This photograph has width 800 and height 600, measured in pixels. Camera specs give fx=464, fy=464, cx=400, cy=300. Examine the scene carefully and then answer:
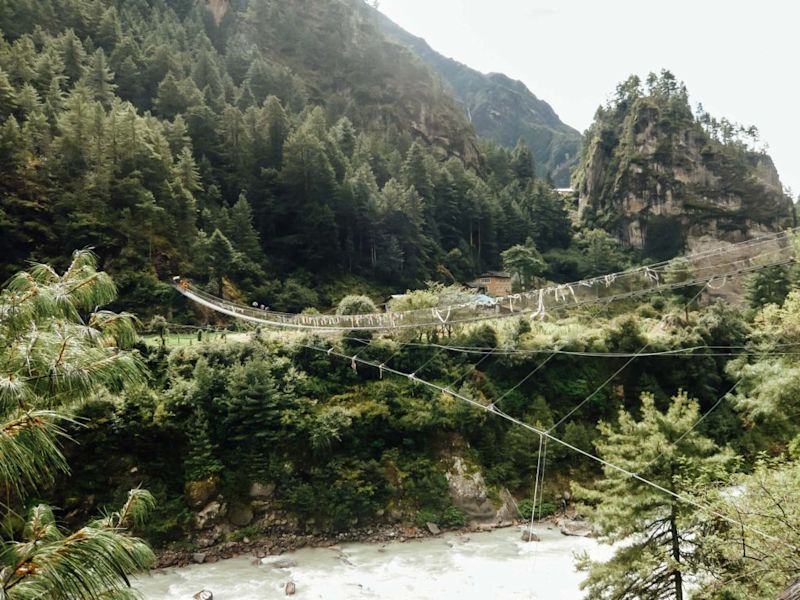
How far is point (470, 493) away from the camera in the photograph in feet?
46.1

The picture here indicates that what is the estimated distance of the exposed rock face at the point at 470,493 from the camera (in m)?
13.8

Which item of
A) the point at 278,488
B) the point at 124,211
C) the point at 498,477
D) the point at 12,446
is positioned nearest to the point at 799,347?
the point at 498,477

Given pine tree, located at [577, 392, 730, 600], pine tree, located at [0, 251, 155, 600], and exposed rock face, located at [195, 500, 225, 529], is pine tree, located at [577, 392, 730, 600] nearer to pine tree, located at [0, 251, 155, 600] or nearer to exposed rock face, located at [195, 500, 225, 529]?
pine tree, located at [0, 251, 155, 600]

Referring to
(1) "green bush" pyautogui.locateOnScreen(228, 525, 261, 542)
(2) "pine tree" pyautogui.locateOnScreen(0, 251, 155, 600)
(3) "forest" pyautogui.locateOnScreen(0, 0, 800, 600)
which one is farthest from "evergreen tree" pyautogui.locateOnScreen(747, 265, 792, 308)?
(2) "pine tree" pyautogui.locateOnScreen(0, 251, 155, 600)

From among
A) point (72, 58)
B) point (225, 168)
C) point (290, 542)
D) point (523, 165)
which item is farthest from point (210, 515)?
point (523, 165)

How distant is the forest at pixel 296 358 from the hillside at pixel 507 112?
82.0 metres

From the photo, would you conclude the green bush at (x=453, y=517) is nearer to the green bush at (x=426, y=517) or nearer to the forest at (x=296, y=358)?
the forest at (x=296, y=358)

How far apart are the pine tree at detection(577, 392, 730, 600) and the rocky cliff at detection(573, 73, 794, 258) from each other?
44.9 metres

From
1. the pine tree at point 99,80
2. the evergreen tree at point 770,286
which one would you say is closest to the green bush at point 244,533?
the evergreen tree at point 770,286

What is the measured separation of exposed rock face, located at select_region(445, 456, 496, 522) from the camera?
544 inches

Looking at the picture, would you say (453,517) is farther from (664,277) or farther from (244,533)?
(664,277)

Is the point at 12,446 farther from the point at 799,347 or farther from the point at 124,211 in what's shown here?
the point at 124,211

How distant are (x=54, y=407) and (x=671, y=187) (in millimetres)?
54565

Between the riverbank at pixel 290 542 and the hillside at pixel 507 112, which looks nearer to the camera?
the riverbank at pixel 290 542
